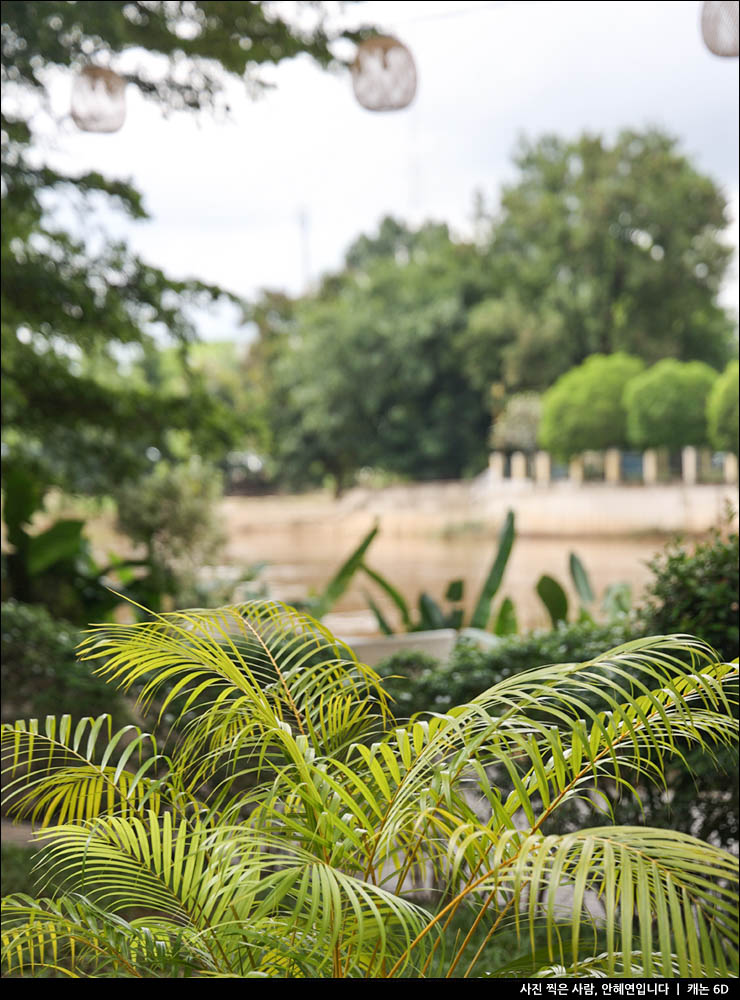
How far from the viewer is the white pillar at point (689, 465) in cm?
338

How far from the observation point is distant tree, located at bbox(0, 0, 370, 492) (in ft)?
10.4

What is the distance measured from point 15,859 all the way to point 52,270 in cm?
206

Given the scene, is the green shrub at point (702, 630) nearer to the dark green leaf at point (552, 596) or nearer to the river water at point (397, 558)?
the dark green leaf at point (552, 596)

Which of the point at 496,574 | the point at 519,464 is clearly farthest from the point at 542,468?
the point at 496,574

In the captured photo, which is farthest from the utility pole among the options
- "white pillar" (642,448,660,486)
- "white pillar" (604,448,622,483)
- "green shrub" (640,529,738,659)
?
"green shrub" (640,529,738,659)

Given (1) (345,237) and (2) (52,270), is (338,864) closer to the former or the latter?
(2) (52,270)

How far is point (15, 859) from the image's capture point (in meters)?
2.54

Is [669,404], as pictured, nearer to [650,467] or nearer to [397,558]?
[650,467]

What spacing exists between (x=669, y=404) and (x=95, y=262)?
226 centimetres

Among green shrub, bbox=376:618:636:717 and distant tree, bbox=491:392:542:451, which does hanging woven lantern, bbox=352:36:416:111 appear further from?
green shrub, bbox=376:618:636:717

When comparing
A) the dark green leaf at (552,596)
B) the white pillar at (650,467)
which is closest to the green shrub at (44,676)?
the dark green leaf at (552,596)

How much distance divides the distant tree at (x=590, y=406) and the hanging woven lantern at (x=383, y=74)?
1390 millimetres

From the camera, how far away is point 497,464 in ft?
15.4
